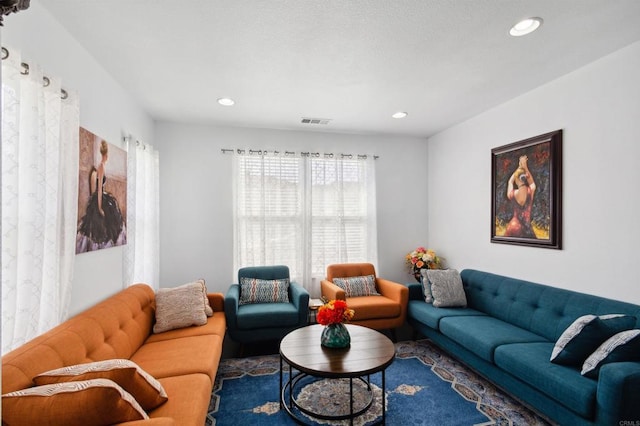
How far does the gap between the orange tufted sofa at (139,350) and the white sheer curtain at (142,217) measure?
13.9 inches

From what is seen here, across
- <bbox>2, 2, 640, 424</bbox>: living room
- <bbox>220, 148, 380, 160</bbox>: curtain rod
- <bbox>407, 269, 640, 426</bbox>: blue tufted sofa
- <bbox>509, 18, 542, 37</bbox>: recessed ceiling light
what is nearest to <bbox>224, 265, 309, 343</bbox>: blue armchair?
<bbox>2, 2, 640, 424</bbox>: living room

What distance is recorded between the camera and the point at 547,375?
2105 millimetres

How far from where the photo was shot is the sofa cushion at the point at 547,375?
1910 millimetres

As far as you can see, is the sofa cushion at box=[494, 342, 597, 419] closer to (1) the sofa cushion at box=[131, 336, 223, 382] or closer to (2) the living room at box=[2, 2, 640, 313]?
(2) the living room at box=[2, 2, 640, 313]

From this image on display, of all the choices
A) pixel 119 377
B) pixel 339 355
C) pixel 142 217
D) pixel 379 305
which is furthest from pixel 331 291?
pixel 119 377

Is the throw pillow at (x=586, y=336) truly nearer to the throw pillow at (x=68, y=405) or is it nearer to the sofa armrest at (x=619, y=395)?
the sofa armrest at (x=619, y=395)

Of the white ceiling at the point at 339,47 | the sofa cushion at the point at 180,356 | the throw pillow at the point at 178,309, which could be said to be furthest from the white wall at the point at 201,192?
the sofa cushion at the point at 180,356

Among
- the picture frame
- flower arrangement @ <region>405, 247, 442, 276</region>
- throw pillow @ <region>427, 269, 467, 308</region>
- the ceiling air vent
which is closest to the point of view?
the picture frame

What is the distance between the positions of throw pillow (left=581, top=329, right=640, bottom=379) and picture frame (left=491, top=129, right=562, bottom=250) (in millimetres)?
1020

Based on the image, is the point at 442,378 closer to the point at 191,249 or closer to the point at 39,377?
the point at 39,377

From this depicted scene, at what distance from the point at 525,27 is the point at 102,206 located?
3222mm

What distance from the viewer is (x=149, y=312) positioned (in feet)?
9.60

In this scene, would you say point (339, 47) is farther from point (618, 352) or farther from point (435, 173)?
point (435, 173)

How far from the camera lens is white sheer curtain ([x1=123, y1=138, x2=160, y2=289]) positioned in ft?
10.2
